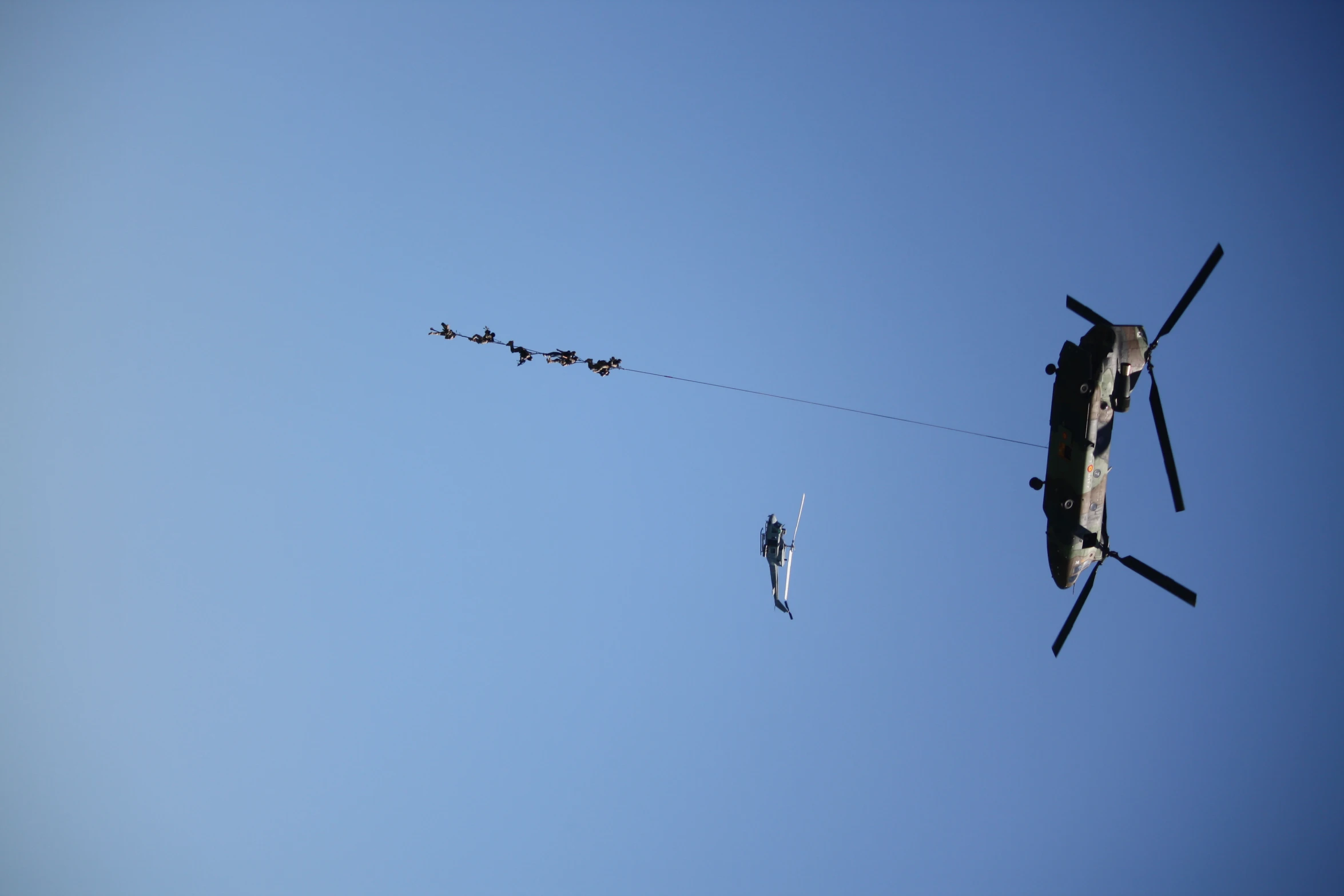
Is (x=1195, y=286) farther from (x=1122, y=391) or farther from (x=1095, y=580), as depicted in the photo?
(x=1095, y=580)

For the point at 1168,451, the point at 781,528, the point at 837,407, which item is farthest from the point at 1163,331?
the point at 781,528

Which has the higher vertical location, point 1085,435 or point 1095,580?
point 1085,435

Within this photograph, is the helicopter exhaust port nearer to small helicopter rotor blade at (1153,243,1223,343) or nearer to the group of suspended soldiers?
small helicopter rotor blade at (1153,243,1223,343)

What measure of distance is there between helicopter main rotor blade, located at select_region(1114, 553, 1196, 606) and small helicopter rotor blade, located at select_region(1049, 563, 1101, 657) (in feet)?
7.73

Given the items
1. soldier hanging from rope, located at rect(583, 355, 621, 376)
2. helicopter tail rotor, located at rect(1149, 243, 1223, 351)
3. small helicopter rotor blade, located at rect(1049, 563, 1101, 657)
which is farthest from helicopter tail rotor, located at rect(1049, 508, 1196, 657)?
soldier hanging from rope, located at rect(583, 355, 621, 376)

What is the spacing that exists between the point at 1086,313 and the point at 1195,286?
3844 mm

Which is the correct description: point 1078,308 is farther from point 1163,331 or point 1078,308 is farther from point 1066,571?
point 1066,571

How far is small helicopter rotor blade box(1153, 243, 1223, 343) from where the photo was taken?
25875mm

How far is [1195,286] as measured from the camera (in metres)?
26.2

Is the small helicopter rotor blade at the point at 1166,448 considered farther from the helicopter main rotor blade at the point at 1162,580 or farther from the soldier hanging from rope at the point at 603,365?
the soldier hanging from rope at the point at 603,365

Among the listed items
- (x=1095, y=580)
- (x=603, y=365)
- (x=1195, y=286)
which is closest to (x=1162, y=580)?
(x=1095, y=580)

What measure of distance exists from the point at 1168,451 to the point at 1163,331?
4.04 m

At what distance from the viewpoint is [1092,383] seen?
2938 centimetres

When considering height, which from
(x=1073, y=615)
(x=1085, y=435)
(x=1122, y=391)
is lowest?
(x=1073, y=615)
